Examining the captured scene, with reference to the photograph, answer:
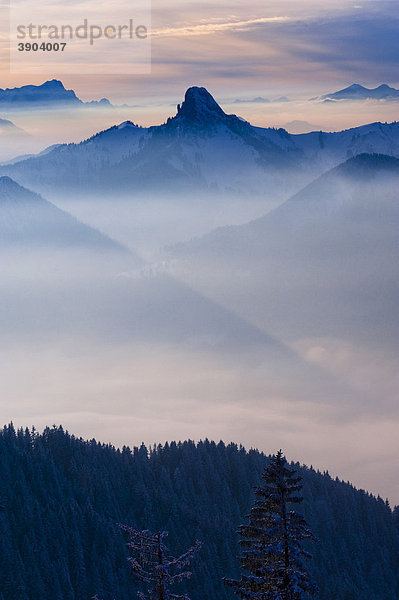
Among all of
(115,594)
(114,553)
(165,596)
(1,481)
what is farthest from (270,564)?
(1,481)

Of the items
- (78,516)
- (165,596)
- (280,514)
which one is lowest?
(165,596)

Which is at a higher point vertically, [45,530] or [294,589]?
[45,530]

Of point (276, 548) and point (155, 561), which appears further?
point (276, 548)

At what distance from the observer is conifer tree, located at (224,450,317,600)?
137 ft

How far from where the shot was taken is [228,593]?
190m

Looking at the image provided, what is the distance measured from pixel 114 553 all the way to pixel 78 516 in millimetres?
14325

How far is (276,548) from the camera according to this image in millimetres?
42375

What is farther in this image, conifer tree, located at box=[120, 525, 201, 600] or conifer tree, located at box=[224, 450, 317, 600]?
conifer tree, located at box=[224, 450, 317, 600]

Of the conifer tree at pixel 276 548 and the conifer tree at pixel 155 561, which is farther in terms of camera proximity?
the conifer tree at pixel 276 548

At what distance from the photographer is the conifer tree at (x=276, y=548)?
4191cm

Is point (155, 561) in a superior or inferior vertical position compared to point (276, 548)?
inferior

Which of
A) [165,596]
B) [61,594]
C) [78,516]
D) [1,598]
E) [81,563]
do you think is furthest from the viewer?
[78,516]

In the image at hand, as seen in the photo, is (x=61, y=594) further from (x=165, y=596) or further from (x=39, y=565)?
(x=165, y=596)

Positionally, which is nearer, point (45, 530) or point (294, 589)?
point (294, 589)
